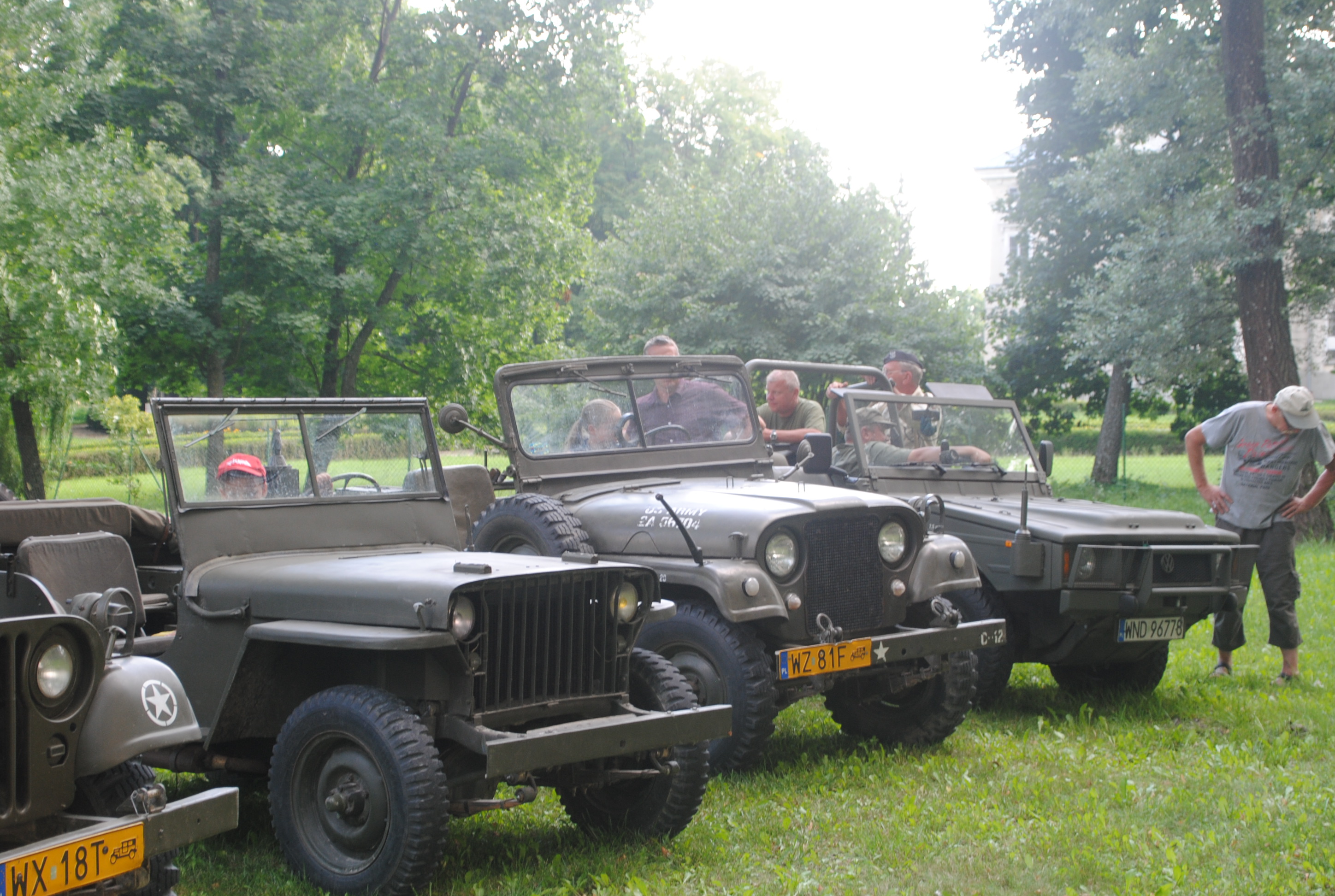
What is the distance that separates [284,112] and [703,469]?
17025mm

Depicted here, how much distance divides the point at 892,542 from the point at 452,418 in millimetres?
2330

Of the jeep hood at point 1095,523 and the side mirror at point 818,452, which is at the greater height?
the side mirror at point 818,452

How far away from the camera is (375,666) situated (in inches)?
175

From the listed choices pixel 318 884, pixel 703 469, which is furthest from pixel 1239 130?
pixel 318 884

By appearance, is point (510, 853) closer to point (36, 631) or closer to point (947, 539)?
point (36, 631)

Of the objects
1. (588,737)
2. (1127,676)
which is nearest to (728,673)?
(588,737)

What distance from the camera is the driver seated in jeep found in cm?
782

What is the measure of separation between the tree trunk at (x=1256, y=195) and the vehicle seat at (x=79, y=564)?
15.5m

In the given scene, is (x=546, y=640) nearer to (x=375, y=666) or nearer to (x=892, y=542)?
(x=375, y=666)

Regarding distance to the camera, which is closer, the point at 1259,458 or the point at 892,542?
the point at 892,542

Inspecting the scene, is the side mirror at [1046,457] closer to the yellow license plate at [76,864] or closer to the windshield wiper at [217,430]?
the windshield wiper at [217,430]

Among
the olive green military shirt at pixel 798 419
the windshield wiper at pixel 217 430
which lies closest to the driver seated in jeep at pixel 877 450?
the olive green military shirt at pixel 798 419

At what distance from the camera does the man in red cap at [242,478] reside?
206 inches

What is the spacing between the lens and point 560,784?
4602 millimetres
